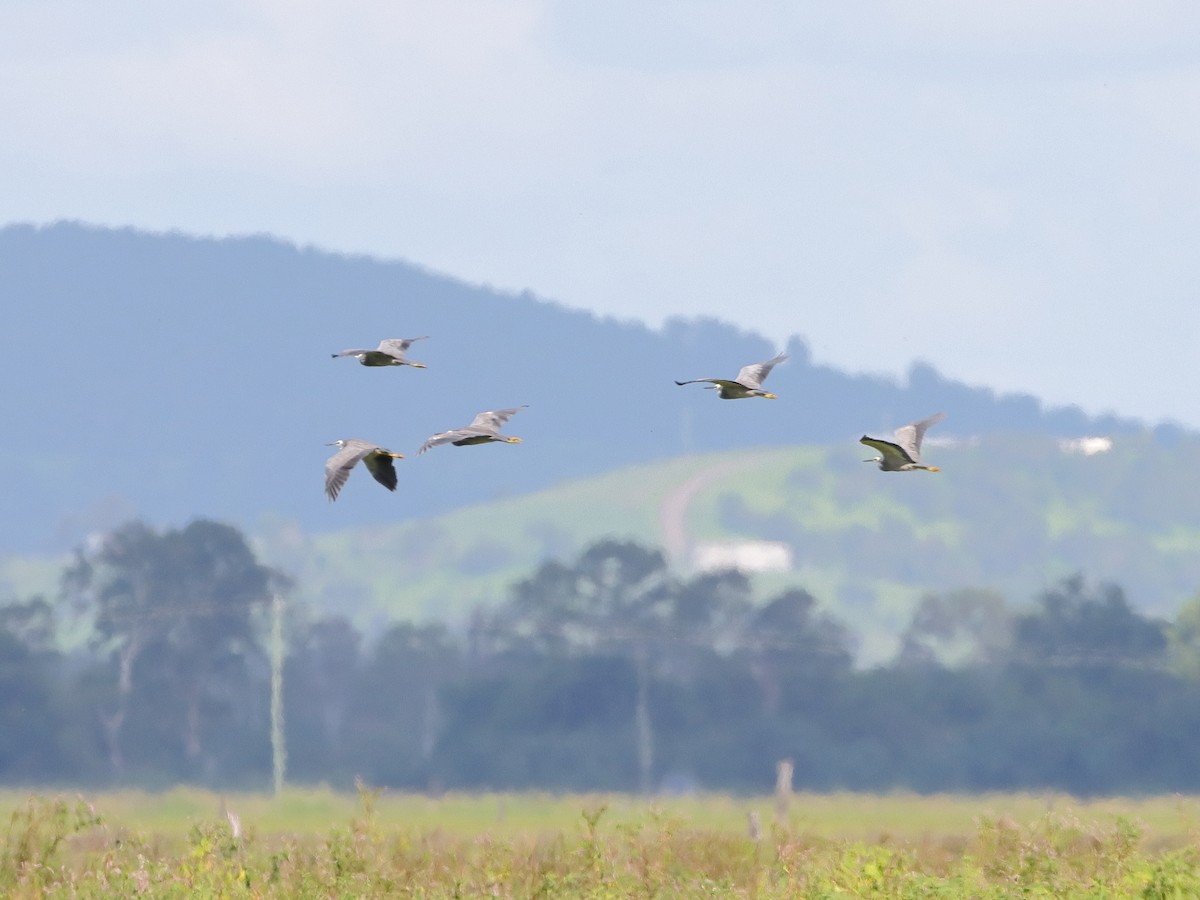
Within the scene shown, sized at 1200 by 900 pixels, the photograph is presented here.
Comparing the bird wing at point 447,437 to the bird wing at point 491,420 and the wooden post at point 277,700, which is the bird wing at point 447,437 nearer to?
the bird wing at point 491,420

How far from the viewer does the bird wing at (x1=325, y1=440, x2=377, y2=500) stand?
16062 mm

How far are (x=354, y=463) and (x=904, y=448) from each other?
14.1 feet

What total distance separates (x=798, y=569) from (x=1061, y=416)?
328 feet

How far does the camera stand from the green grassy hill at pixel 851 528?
315 ft

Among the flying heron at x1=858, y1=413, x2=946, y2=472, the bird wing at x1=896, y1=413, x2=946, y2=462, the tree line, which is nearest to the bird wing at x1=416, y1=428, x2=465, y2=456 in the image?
the flying heron at x1=858, y1=413, x2=946, y2=472

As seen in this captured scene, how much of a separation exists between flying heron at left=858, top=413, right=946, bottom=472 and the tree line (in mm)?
40195

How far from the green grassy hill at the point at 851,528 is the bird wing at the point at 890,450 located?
74231 mm

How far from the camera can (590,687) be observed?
234 feet

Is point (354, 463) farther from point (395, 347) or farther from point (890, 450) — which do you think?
point (890, 450)

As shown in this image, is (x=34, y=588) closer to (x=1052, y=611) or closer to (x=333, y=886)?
(x=1052, y=611)

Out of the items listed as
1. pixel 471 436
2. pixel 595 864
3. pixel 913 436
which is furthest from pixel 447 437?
pixel 595 864

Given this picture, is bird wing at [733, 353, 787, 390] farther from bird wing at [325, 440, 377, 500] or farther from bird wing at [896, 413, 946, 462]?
bird wing at [325, 440, 377, 500]

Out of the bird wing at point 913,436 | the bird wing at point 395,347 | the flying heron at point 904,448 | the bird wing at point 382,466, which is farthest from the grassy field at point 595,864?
the bird wing at point 395,347

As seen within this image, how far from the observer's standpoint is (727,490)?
10362 centimetres
